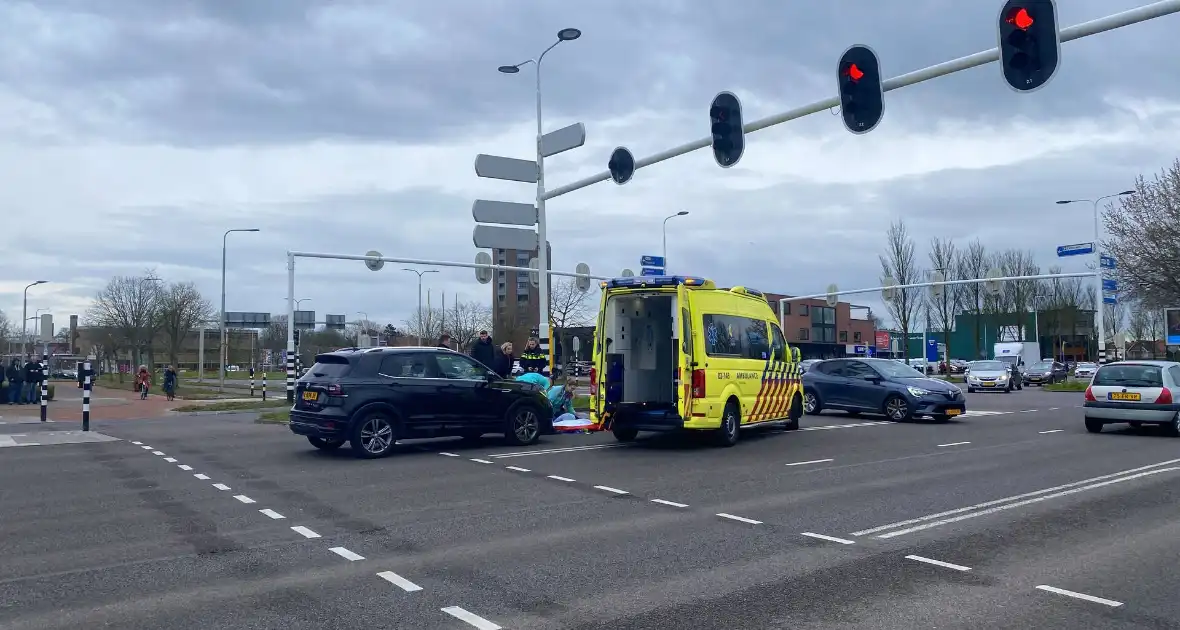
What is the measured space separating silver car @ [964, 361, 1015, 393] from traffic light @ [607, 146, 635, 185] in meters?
27.4

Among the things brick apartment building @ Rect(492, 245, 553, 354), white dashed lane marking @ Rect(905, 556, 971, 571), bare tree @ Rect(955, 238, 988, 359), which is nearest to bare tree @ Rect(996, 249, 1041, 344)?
bare tree @ Rect(955, 238, 988, 359)

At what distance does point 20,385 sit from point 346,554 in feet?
98.3

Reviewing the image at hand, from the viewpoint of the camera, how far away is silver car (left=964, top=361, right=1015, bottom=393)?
39.3m

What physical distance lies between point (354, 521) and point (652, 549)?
2844 millimetres

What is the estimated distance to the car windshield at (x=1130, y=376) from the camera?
56.8ft

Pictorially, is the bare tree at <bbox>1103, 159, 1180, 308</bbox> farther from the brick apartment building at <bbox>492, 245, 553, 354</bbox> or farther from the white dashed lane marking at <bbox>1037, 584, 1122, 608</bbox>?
the white dashed lane marking at <bbox>1037, 584, 1122, 608</bbox>

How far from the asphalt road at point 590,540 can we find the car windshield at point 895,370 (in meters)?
7.02

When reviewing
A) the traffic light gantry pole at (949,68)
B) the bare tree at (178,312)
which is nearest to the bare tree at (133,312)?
the bare tree at (178,312)

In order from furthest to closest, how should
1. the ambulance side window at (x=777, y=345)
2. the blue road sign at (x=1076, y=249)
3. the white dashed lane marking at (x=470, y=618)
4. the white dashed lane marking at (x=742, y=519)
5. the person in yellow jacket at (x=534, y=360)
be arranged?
1. the blue road sign at (x=1076, y=249)
2. the person in yellow jacket at (x=534, y=360)
3. the ambulance side window at (x=777, y=345)
4. the white dashed lane marking at (x=742, y=519)
5. the white dashed lane marking at (x=470, y=618)

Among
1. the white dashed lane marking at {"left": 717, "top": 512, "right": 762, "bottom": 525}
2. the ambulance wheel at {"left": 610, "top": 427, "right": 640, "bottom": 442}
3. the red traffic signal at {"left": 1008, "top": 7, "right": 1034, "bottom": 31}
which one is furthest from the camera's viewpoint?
the ambulance wheel at {"left": 610, "top": 427, "right": 640, "bottom": 442}

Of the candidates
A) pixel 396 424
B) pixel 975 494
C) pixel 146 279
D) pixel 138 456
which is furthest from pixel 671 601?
pixel 146 279

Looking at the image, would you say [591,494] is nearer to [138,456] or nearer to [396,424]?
[396,424]

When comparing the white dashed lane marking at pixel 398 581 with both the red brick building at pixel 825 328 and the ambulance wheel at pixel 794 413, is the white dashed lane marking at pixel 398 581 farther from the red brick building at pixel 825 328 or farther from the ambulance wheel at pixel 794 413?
the red brick building at pixel 825 328

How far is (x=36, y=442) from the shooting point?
53.3 feet
